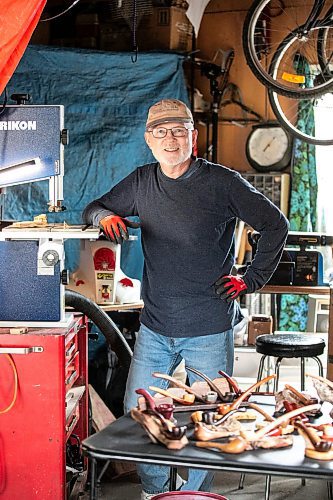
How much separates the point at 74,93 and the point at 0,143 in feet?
7.94

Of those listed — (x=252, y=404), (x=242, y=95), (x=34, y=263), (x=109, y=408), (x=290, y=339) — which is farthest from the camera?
(x=242, y=95)

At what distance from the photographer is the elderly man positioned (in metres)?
3.75

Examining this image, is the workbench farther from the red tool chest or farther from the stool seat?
the stool seat

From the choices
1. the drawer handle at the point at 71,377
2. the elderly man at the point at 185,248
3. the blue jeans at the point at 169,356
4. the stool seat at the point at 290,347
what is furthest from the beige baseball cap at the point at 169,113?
the stool seat at the point at 290,347

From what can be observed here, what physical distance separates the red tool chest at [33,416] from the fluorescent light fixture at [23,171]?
2.15 ft

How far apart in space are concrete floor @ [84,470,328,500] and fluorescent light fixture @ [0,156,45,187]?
182 centimetres

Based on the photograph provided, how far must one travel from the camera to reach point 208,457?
2.38 m

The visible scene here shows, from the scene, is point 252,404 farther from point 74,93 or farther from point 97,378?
point 74,93

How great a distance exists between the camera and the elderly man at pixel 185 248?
3.75 metres

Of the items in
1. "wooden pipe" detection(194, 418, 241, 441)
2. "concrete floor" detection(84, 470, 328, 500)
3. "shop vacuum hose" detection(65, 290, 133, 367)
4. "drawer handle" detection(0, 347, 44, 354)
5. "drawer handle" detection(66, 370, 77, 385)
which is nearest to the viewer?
"wooden pipe" detection(194, 418, 241, 441)

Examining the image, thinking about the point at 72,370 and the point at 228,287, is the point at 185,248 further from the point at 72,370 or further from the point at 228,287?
the point at 72,370

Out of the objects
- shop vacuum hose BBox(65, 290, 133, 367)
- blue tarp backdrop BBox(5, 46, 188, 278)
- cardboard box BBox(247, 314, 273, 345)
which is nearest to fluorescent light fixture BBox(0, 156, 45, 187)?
shop vacuum hose BBox(65, 290, 133, 367)

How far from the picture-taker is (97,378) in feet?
18.6

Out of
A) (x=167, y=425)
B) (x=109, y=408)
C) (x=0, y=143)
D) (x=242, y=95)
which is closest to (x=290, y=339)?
(x=109, y=408)
